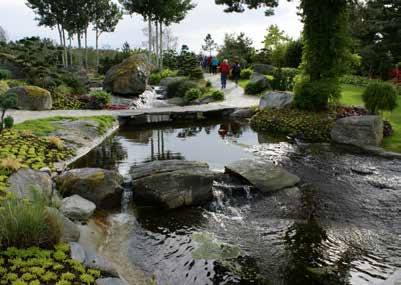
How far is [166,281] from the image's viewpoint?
4922 mm

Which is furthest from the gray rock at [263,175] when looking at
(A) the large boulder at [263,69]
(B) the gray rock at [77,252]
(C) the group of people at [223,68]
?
(A) the large boulder at [263,69]

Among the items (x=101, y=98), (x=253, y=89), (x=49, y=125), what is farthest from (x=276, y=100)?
(x=49, y=125)

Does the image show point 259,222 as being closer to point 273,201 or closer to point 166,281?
point 273,201

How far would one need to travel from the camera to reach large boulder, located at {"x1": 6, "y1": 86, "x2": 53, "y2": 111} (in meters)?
15.9

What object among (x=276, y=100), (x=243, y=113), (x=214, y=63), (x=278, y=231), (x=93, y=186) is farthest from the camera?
(x=214, y=63)

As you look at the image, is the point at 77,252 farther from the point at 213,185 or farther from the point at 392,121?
the point at 392,121

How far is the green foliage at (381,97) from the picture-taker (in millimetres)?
13057

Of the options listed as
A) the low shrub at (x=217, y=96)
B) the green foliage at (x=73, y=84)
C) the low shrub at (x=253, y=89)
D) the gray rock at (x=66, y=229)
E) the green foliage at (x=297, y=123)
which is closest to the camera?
the gray rock at (x=66, y=229)

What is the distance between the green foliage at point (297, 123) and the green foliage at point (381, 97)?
139 centimetres

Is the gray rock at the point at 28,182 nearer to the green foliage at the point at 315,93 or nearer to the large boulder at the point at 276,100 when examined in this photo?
the green foliage at the point at 315,93

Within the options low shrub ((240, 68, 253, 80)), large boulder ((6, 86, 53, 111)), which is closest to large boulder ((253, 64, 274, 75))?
low shrub ((240, 68, 253, 80))

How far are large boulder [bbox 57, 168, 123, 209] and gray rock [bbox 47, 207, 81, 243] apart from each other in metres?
1.71

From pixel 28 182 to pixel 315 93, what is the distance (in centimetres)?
1146

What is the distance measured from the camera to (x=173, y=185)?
7.42m
